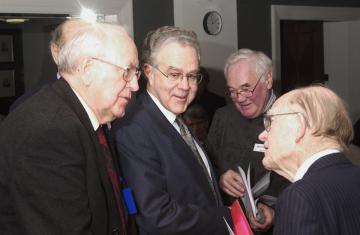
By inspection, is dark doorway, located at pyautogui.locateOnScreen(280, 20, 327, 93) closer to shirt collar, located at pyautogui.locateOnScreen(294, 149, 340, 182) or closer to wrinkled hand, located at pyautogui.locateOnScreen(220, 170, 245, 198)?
wrinkled hand, located at pyautogui.locateOnScreen(220, 170, 245, 198)

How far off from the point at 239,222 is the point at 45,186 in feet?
2.45

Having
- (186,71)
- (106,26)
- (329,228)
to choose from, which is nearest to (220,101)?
(186,71)

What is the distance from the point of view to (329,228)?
1169mm

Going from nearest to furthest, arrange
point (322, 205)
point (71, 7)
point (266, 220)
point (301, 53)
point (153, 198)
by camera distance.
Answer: point (322, 205)
point (153, 198)
point (266, 220)
point (71, 7)
point (301, 53)

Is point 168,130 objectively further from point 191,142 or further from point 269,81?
point 269,81

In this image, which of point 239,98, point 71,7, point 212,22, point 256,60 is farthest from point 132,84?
point 212,22

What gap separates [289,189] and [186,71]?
0.74m

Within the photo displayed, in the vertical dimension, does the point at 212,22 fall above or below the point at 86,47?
above

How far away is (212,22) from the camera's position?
13.8 ft

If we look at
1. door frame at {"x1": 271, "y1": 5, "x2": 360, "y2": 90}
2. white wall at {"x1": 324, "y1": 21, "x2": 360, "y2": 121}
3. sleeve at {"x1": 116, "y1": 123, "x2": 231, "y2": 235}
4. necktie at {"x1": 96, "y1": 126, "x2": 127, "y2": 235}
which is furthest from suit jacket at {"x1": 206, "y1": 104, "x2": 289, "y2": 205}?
white wall at {"x1": 324, "y1": 21, "x2": 360, "y2": 121}

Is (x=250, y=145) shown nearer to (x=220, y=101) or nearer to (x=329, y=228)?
(x=329, y=228)

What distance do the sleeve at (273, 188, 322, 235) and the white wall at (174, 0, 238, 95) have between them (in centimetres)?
294

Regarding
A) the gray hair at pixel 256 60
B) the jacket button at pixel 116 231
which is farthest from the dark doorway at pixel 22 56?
the jacket button at pixel 116 231

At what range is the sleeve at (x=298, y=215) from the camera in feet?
3.82
